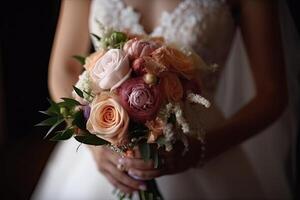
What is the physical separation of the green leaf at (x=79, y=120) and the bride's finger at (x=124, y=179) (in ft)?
0.78

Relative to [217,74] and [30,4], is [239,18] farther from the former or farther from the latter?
[30,4]

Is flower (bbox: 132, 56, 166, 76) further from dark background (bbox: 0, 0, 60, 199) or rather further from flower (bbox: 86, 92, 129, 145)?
dark background (bbox: 0, 0, 60, 199)

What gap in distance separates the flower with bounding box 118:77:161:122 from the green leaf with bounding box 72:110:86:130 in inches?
3.4

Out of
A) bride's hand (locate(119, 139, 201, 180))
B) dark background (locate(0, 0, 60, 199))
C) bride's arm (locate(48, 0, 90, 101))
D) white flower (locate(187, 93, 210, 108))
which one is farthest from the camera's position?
dark background (locate(0, 0, 60, 199))

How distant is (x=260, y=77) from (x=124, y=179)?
44 cm

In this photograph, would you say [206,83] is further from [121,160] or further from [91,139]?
[91,139]

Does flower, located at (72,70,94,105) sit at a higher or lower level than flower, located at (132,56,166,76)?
lower

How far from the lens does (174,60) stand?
0.72m

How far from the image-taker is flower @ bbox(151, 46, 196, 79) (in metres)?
0.70

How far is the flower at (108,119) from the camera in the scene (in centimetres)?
67

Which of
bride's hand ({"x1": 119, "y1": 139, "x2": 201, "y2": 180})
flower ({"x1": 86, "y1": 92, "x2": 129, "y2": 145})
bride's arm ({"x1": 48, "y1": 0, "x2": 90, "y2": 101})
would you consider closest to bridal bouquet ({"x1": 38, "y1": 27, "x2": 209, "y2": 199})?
flower ({"x1": 86, "y1": 92, "x2": 129, "y2": 145})

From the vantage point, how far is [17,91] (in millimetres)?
2496

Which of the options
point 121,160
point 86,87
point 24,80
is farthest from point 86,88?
point 24,80

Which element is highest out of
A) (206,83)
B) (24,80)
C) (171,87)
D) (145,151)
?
(171,87)
